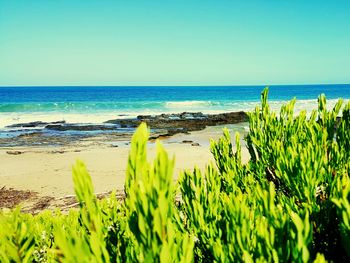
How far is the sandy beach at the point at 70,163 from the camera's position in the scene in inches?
444

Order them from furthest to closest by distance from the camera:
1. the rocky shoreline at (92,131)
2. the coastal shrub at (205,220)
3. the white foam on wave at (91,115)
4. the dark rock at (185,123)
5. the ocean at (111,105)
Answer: the ocean at (111,105), the white foam on wave at (91,115), the dark rock at (185,123), the rocky shoreline at (92,131), the coastal shrub at (205,220)

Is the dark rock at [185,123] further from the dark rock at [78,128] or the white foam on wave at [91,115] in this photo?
the white foam on wave at [91,115]

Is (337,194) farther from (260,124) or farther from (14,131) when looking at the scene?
(14,131)

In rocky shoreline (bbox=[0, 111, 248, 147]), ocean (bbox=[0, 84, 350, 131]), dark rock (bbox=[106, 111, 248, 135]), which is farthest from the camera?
ocean (bbox=[0, 84, 350, 131])

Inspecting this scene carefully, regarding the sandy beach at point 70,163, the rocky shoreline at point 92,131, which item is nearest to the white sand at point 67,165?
the sandy beach at point 70,163

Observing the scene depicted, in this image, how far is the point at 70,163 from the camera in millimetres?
14320

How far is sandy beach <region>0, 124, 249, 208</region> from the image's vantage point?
11266 mm

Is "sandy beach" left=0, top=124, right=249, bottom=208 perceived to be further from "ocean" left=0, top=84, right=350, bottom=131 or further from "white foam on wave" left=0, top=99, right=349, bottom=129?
"white foam on wave" left=0, top=99, right=349, bottom=129

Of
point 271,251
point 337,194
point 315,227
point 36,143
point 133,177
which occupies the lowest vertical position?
point 36,143

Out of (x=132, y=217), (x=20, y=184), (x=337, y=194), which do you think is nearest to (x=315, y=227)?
(x=337, y=194)

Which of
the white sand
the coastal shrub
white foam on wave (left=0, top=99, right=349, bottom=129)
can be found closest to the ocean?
white foam on wave (left=0, top=99, right=349, bottom=129)

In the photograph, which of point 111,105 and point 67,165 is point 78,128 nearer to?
point 67,165

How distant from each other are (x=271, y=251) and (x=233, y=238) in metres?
0.16

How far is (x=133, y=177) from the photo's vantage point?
1.14 m
